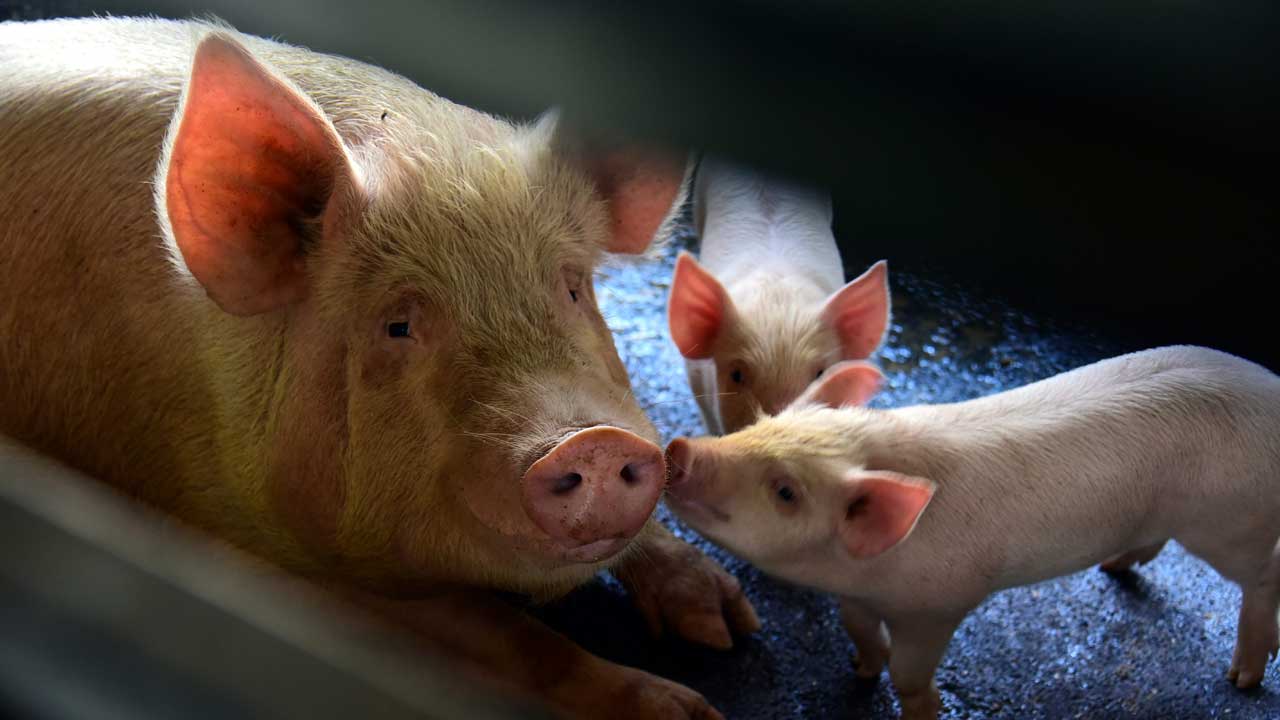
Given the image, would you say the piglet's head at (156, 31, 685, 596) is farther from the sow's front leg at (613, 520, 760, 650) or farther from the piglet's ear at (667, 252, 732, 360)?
the piglet's ear at (667, 252, 732, 360)

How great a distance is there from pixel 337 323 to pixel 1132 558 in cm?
168

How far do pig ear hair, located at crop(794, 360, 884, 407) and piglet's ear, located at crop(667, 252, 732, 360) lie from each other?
14.3 inches

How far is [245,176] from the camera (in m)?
1.53

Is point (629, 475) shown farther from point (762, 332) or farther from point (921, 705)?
point (762, 332)

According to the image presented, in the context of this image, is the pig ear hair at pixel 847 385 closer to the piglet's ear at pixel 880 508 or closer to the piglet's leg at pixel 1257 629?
the piglet's ear at pixel 880 508

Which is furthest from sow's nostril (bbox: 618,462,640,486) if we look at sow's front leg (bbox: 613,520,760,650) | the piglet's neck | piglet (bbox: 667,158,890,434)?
the piglet's neck

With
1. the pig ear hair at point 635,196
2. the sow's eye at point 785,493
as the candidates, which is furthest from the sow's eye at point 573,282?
the sow's eye at point 785,493

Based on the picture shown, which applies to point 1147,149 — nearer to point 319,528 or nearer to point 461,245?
point 461,245

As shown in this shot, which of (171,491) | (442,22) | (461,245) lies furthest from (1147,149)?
(171,491)

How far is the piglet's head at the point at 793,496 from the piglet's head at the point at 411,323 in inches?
9.6

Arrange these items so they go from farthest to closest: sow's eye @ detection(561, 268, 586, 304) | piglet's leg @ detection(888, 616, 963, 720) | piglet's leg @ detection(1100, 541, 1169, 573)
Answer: piglet's leg @ detection(1100, 541, 1169, 573) → piglet's leg @ detection(888, 616, 963, 720) → sow's eye @ detection(561, 268, 586, 304)

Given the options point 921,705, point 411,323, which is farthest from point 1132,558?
point 411,323

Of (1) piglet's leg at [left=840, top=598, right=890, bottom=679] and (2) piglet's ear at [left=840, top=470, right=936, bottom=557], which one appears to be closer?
(2) piglet's ear at [left=840, top=470, right=936, bottom=557]

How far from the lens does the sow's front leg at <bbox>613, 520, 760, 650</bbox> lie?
2.21 metres
